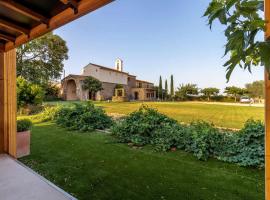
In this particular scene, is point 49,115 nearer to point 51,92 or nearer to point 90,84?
point 90,84

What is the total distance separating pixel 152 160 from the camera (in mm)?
3348

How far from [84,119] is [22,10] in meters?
4.45

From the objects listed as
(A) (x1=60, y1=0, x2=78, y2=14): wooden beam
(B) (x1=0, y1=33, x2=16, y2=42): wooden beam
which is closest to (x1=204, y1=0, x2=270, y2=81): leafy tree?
(A) (x1=60, y1=0, x2=78, y2=14): wooden beam

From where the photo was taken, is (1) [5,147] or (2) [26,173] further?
(1) [5,147]

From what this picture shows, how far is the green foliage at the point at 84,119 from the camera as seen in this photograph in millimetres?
6027

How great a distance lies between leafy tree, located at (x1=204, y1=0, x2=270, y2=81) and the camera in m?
0.56

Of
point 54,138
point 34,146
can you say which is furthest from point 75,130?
point 34,146

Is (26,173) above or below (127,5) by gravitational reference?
below

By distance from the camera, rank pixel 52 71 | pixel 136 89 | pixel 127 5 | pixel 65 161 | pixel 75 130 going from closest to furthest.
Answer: pixel 65 161 → pixel 75 130 → pixel 127 5 → pixel 52 71 → pixel 136 89

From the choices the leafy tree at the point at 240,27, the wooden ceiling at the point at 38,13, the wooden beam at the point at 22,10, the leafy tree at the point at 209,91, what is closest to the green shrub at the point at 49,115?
the wooden ceiling at the point at 38,13

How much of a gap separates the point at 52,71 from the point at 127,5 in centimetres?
1354

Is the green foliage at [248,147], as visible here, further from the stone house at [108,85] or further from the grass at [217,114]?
the stone house at [108,85]

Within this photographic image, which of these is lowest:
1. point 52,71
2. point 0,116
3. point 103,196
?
point 103,196

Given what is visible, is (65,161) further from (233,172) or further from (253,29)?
(253,29)
